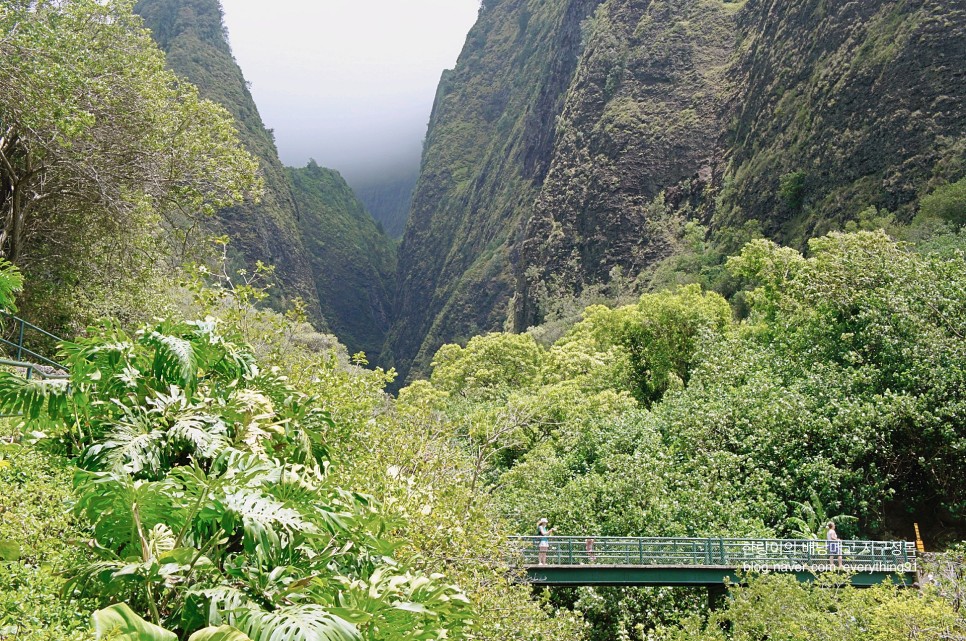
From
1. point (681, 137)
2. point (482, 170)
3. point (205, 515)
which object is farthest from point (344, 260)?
point (205, 515)

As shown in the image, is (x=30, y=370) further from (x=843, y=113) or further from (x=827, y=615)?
(x=843, y=113)

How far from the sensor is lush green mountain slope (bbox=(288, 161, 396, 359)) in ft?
524

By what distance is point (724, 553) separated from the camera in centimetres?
1719

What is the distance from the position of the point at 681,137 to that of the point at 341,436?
76.2 meters

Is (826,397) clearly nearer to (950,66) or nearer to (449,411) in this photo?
(449,411)

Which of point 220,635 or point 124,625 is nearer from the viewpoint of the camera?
point 124,625

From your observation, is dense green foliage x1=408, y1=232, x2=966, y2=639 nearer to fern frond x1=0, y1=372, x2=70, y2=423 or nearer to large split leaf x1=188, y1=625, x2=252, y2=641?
fern frond x1=0, y1=372, x2=70, y2=423

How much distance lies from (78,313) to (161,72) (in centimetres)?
650

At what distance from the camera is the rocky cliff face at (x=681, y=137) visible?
50.3m

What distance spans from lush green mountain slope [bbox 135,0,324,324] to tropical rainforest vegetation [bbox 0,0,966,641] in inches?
3690

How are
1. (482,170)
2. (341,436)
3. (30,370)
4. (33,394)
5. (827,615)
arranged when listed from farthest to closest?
1. (482,170)
2. (827,615)
3. (341,436)
4. (30,370)
5. (33,394)

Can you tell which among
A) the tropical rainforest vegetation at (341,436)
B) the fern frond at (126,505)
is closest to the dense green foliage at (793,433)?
the tropical rainforest vegetation at (341,436)

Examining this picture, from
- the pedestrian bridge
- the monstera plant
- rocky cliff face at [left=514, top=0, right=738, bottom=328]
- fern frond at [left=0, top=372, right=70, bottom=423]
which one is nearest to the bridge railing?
the pedestrian bridge

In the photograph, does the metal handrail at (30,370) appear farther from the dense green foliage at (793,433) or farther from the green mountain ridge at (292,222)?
the green mountain ridge at (292,222)
